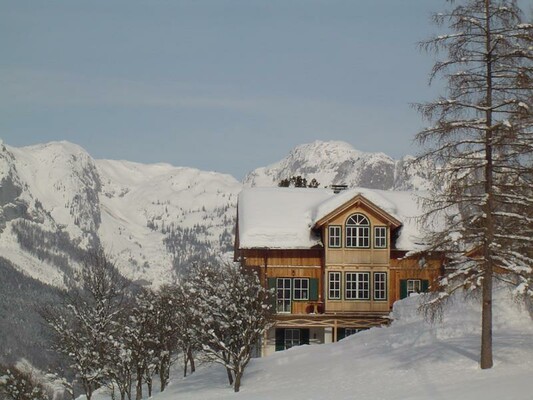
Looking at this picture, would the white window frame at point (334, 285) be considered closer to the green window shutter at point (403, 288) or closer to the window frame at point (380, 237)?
the window frame at point (380, 237)

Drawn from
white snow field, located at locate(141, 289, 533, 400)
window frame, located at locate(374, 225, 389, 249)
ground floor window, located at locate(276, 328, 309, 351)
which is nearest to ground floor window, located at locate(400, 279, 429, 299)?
window frame, located at locate(374, 225, 389, 249)

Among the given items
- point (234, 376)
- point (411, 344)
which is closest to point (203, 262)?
point (234, 376)

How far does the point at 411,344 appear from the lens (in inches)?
1287

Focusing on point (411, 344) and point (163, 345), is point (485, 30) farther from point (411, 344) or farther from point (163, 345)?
point (163, 345)

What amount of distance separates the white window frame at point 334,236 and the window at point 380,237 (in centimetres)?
205

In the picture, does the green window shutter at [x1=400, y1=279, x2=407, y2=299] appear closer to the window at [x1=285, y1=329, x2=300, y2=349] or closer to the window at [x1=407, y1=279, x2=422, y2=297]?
the window at [x1=407, y1=279, x2=422, y2=297]

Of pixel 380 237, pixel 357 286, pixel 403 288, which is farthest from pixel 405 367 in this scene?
pixel 403 288

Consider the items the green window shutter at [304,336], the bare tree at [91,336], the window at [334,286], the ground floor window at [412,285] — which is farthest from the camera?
the ground floor window at [412,285]

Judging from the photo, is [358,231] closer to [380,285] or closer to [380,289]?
[380,285]

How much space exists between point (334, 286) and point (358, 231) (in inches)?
132

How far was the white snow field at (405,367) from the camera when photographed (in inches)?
982

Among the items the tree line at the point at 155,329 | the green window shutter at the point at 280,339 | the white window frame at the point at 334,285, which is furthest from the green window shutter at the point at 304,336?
the tree line at the point at 155,329

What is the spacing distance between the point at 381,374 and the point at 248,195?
2347 cm

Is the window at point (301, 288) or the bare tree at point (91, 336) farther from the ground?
the window at point (301, 288)
